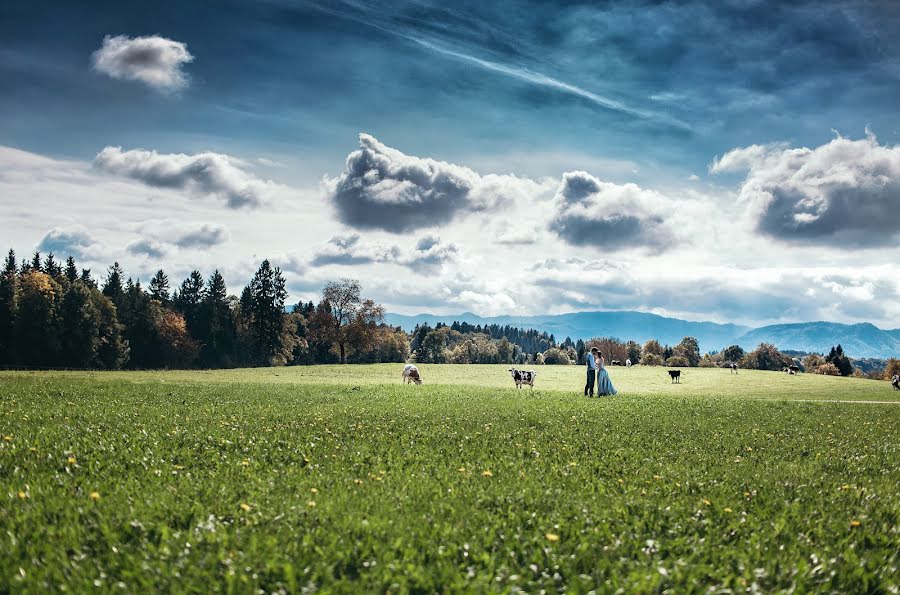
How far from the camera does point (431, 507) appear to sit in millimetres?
9367

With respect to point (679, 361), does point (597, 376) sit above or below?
above

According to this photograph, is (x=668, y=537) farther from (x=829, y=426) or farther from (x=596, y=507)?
(x=829, y=426)

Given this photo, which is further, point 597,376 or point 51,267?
point 51,267

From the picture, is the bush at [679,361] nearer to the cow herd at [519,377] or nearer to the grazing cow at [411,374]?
the cow herd at [519,377]

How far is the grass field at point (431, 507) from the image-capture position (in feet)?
22.8

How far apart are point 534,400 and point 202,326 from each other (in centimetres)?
11064

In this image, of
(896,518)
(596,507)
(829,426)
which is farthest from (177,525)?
(829,426)

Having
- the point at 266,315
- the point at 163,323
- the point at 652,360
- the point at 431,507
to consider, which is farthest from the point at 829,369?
the point at 431,507

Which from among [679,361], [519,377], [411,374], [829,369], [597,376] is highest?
[597,376]

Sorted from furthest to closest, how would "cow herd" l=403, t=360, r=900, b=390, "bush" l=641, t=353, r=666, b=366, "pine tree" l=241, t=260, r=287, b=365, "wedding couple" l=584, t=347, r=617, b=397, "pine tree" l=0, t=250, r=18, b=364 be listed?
"bush" l=641, t=353, r=666, b=366 → "pine tree" l=241, t=260, r=287, b=365 → "pine tree" l=0, t=250, r=18, b=364 → "cow herd" l=403, t=360, r=900, b=390 → "wedding couple" l=584, t=347, r=617, b=397

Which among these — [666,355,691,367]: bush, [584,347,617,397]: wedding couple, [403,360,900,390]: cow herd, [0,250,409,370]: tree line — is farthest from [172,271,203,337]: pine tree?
[666,355,691,367]: bush

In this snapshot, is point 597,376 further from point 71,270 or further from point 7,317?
point 71,270

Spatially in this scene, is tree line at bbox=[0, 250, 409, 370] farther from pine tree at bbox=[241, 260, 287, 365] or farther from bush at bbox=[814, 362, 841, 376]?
bush at bbox=[814, 362, 841, 376]

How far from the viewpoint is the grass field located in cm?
695
